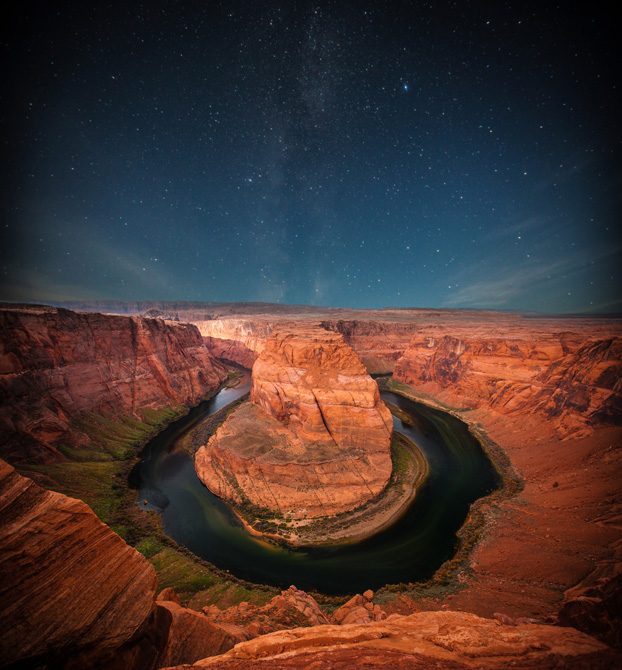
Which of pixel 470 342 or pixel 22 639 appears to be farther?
pixel 470 342

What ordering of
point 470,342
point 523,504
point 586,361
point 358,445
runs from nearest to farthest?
point 523,504 → point 358,445 → point 586,361 → point 470,342

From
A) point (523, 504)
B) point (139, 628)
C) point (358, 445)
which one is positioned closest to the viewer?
point (139, 628)

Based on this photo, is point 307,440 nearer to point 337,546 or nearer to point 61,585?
point 337,546

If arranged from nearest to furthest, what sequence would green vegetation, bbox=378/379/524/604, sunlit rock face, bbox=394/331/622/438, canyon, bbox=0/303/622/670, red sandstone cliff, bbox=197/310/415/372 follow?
canyon, bbox=0/303/622/670
green vegetation, bbox=378/379/524/604
sunlit rock face, bbox=394/331/622/438
red sandstone cliff, bbox=197/310/415/372

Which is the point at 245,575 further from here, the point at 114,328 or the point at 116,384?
the point at 114,328

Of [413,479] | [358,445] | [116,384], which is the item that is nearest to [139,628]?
[358,445]

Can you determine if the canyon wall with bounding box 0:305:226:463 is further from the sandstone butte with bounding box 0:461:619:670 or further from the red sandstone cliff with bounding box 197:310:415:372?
the sandstone butte with bounding box 0:461:619:670

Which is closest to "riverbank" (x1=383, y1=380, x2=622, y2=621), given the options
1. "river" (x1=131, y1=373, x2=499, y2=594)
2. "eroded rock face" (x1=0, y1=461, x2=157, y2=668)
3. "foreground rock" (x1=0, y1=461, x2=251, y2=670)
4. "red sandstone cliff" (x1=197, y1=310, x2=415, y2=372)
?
"river" (x1=131, y1=373, x2=499, y2=594)
